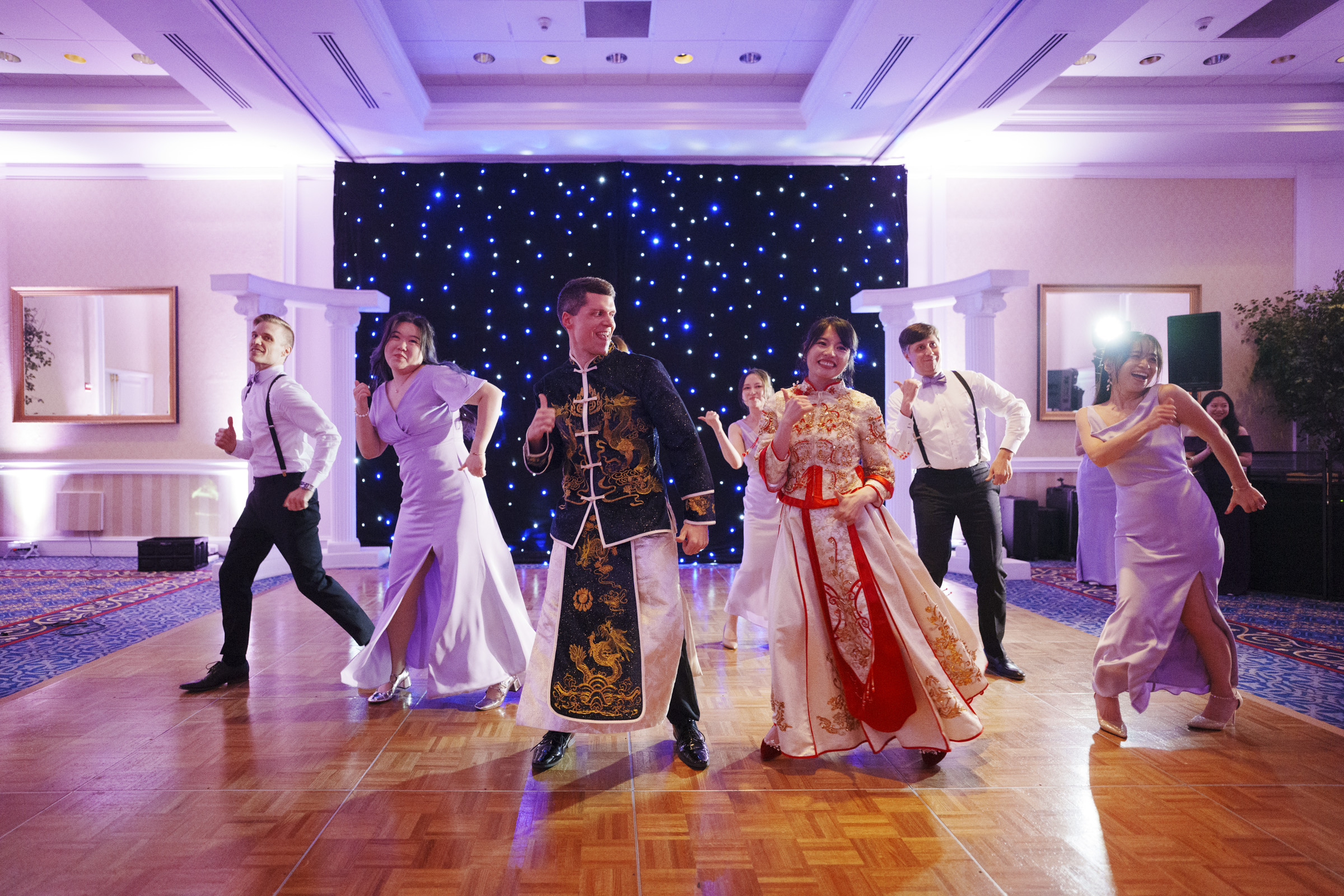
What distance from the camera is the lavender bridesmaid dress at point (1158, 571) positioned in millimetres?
2729

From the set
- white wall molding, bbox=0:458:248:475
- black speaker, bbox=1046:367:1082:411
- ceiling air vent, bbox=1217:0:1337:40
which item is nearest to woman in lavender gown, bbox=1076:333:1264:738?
ceiling air vent, bbox=1217:0:1337:40

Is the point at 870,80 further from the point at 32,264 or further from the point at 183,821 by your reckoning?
the point at 32,264

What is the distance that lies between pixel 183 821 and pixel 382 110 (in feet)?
18.3

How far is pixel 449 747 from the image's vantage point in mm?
2711

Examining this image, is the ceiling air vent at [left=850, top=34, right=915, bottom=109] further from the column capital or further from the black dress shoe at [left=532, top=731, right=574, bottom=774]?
the black dress shoe at [left=532, top=731, right=574, bottom=774]

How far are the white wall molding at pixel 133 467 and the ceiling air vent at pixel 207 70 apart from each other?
3.33 meters

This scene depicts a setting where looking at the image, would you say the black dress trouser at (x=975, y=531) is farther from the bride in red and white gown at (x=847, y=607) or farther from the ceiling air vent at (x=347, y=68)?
the ceiling air vent at (x=347, y=68)

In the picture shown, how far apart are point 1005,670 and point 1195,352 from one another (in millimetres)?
3873

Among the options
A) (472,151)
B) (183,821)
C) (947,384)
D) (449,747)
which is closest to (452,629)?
(449,747)

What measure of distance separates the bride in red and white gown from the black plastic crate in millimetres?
6104

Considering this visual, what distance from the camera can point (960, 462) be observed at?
3545mm

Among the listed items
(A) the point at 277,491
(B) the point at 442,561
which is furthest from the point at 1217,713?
(A) the point at 277,491

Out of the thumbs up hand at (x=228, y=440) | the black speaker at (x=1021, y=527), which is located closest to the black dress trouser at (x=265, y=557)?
the thumbs up hand at (x=228, y=440)

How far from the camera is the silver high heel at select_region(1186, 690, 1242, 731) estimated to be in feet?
9.22
